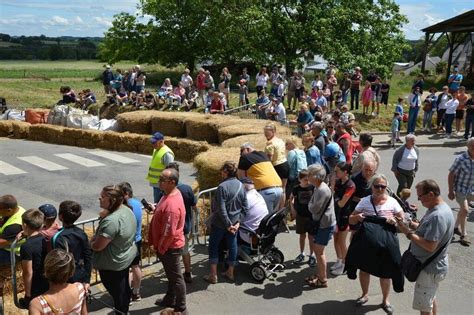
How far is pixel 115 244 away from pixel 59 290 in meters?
1.35

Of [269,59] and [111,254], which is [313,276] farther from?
[269,59]

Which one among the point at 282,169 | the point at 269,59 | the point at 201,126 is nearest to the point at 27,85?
the point at 269,59

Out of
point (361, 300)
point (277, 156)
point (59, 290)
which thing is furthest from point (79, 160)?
point (59, 290)

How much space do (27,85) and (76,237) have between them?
50326 mm

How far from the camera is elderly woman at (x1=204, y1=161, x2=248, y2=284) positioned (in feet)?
22.3

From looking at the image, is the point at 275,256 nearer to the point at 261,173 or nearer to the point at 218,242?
the point at 218,242

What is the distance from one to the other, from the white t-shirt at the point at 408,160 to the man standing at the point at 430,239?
4315 mm

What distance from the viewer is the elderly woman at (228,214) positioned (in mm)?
6809

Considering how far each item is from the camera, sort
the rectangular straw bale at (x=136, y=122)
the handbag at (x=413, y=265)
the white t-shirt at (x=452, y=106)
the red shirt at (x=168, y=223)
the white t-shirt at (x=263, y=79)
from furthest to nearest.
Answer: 1. the white t-shirt at (x=263, y=79)
2. the rectangular straw bale at (x=136, y=122)
3. the white t-shirt at (x=452, y=106)
4. the red shirt at (x=168, y=223)
5. the handbag at (x=413, y=265)

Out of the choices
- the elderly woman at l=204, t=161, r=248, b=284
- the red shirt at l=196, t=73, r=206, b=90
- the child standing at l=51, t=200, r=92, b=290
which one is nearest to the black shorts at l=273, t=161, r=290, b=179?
the elderly woman at l=204, t=161, r=248, b=284

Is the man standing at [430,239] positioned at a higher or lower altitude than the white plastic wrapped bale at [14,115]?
higher

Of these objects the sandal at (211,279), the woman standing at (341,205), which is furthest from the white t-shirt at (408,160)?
the sandal at (211,279)

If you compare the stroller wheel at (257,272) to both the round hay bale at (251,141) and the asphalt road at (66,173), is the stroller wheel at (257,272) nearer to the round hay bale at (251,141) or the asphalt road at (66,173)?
the asphalt road at (66,173)

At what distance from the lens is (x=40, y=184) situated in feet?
44.9
